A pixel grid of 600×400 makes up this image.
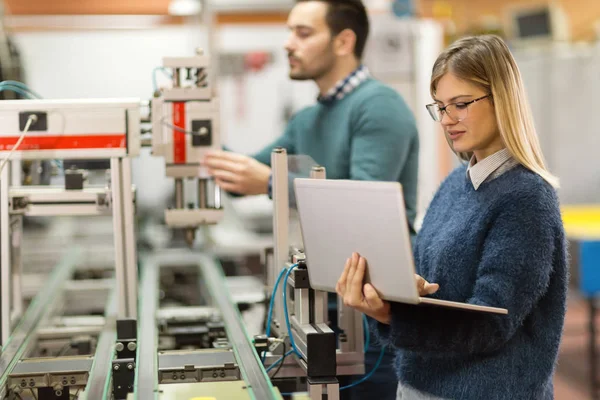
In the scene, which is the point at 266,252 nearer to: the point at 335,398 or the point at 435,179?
the point at 335,398

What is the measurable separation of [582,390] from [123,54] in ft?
12.7

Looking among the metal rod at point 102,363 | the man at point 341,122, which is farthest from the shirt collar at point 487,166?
the metal rod at point 102,363

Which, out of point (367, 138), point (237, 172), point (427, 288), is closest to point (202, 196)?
point (237, 172)

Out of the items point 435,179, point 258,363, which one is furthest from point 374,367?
point 435,179

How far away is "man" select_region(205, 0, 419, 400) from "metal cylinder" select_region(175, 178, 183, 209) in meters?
0.12

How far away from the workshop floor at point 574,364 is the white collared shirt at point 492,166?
2.71m

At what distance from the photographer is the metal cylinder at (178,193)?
7.53ft

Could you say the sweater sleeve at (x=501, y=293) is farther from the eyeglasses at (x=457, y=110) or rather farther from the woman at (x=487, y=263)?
the eyeglasses at (x=457, y=110)

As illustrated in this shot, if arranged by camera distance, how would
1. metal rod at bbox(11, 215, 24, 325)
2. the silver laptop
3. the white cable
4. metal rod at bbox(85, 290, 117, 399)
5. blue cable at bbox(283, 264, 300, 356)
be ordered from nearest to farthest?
the silver laptop
metal rod at bbox(85, 290, 117, 399)
blue cable at bbox(283, 264, 300, 356)
the white cable
metal rod at bbox(11, 215, 24, 325)

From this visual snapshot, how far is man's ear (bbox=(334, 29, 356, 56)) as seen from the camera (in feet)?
8.68

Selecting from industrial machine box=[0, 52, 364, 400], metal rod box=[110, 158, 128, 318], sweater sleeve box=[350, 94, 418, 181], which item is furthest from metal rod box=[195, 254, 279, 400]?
Answer: sweater sleeve box=[350, 94, 418, 181]

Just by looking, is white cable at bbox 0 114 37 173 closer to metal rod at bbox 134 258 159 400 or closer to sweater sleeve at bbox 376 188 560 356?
metal rod at bbox 134 258 159 400

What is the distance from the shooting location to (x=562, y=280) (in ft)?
5.00

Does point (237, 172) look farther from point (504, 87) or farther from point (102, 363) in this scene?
point (504, 87)
